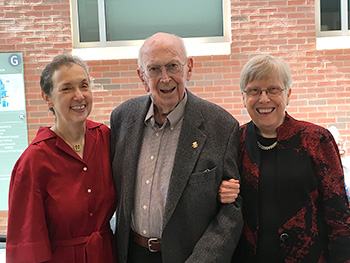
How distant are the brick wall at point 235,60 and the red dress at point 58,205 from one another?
9.89ft

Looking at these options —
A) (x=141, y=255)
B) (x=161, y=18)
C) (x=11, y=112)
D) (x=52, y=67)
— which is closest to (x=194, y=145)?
(x=141, y=255)

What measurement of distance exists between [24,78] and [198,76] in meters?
2.17

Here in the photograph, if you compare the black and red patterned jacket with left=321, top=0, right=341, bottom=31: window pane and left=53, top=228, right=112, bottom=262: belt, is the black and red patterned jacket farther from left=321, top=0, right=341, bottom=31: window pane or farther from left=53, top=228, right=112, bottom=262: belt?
left=321, top=0, right=341, bottom=31: window pane

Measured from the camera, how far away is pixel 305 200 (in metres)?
1.82

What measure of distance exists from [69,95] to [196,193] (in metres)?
0.76

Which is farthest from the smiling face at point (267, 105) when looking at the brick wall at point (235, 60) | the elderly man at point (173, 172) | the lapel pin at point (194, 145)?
the brick wall at point (235, 60)

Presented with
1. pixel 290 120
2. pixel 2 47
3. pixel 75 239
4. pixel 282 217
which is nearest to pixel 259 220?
pixel 282 217

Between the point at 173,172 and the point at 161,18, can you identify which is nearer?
the point at 173,172

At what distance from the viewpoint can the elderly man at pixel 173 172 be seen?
5.95 ft

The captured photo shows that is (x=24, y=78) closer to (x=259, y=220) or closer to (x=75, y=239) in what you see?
(x=75, y=239)

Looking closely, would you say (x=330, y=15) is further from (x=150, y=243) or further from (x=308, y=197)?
(x=150, y=243)

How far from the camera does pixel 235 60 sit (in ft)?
15.7

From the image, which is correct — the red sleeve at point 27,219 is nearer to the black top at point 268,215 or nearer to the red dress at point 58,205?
the red dress at point 58,205

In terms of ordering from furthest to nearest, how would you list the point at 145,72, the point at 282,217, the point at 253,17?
the point at 253,17 → the point at 145,72 → the point at 282,217
